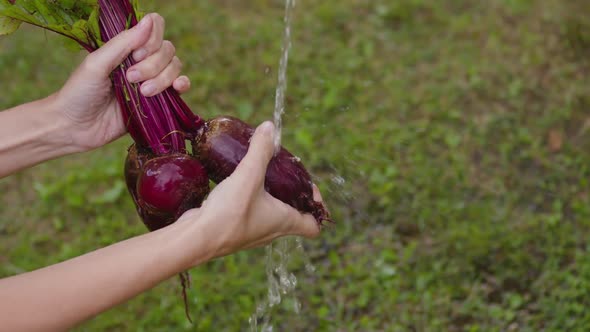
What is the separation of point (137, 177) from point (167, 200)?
0.26 m

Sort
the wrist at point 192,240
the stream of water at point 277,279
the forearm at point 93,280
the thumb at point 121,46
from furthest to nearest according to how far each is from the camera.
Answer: the stream of water at point 277,279, the thumb at point 121,46, the wrist at point 192,240, the forearm at point 93,280

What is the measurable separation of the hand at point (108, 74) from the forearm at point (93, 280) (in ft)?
2.00

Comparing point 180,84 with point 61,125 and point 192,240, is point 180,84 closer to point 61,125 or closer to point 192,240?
point 61,125

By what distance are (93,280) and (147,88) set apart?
28.4 inches

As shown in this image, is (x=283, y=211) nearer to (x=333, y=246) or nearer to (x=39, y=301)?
(x=39, y=301)

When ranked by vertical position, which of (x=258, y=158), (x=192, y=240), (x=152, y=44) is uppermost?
(x=152, y=44)

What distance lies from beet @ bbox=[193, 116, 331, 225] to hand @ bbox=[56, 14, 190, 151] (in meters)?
0.21

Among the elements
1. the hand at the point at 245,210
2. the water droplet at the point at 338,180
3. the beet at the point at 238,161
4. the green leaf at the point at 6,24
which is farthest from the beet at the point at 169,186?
the water droplet at the point at 338,180

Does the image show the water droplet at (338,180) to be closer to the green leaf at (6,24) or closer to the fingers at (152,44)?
the fingers at (152,44)

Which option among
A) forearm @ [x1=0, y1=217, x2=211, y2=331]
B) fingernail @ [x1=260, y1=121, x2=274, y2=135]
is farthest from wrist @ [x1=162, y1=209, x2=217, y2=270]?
fingernail @ [x1=260, y1=121, x2=274, y2=135]

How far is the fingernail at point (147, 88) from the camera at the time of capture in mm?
2082

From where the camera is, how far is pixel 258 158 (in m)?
1.83

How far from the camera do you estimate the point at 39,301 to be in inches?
60.4

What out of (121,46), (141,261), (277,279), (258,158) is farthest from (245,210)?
(277,279)
